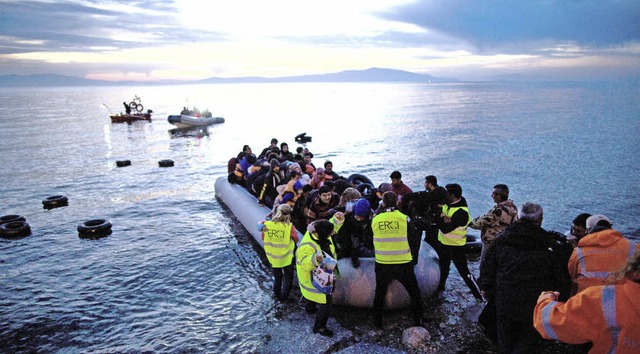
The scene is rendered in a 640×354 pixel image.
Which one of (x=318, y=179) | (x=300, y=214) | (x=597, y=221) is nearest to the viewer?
(x=597, y=221)

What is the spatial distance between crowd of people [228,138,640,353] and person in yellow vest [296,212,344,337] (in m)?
0.01

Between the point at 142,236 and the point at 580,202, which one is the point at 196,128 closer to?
the point at 142,236

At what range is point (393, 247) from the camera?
545 cm

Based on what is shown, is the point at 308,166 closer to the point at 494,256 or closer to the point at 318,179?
the point at 318,179

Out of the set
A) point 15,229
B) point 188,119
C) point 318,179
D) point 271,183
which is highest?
point 188,119

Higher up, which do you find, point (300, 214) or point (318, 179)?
point (318, 179)

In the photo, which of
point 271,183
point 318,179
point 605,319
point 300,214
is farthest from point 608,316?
point 271,183

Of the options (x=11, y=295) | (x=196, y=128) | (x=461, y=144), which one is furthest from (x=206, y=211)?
(x=196, y=128)

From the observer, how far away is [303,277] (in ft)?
18.5

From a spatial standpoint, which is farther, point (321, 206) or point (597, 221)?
point (321, 206)

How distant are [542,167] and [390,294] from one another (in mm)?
17334

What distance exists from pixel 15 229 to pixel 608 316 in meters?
13.2

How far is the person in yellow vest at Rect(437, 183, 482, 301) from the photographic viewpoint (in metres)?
6.05

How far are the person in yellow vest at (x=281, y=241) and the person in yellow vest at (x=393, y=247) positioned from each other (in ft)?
4.61
